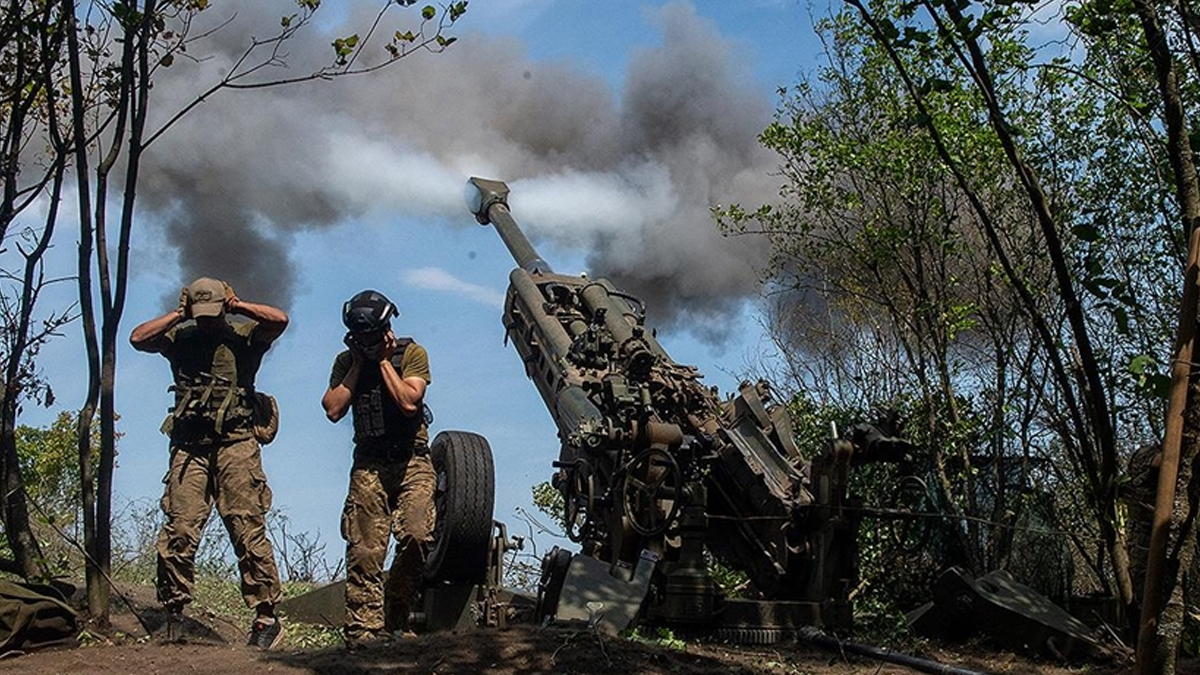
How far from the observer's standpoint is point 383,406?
6938mm

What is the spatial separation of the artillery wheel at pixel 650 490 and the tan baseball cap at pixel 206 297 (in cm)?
234

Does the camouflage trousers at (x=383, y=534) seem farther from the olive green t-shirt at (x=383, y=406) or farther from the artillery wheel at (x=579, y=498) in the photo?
the artillery wheel at (x=579, y=498)

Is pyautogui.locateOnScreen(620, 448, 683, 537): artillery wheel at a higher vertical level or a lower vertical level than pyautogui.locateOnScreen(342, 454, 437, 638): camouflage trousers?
higher

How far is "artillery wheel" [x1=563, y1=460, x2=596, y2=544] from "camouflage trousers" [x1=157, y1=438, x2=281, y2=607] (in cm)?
193

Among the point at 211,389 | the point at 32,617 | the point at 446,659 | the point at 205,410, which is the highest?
the point at 211,389

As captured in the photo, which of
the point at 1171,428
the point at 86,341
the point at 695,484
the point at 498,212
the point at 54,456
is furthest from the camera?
the point at 54,456

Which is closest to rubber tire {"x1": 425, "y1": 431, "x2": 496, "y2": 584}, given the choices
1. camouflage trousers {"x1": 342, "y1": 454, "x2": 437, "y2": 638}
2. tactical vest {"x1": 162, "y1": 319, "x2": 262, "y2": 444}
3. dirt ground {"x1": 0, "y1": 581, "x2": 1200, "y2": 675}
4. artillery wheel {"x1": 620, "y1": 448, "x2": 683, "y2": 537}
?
camouflage trousers {"x1": 342, "y1": 454, "x2": 437, "y2": 638}

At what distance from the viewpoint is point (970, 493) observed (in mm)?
9938

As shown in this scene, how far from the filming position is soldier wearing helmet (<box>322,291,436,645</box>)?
6.78 m

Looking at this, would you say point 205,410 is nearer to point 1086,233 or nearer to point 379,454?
point 379,454

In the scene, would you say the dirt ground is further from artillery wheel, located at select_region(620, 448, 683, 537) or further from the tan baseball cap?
the tan baseball cap

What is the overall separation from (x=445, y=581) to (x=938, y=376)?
177 inches

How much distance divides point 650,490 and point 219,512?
7.45ft

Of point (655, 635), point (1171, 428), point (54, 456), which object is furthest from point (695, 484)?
point (54, 456)
